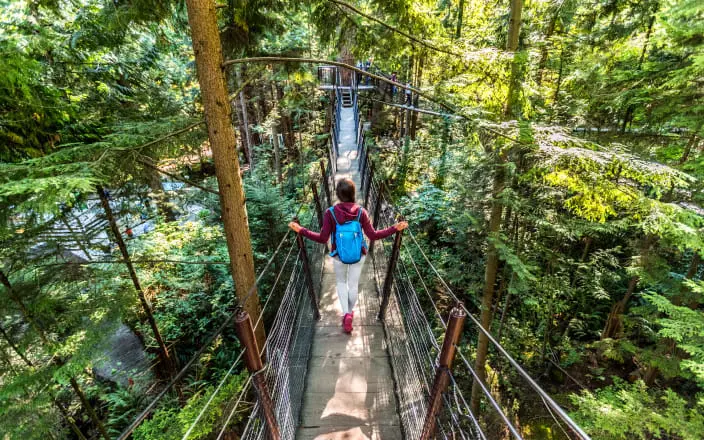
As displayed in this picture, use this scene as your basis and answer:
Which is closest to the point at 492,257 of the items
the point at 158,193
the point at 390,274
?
the point at 390,274

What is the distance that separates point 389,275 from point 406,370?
81 centimetres

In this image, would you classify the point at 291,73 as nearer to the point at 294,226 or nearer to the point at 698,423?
the point at 294,226

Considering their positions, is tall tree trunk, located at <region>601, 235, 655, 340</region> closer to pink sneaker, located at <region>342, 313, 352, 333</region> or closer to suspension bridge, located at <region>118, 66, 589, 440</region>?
suspension bridge, located at <region>118, 66, 589, 440</region>

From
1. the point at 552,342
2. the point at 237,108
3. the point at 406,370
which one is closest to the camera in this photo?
the point at 406,370

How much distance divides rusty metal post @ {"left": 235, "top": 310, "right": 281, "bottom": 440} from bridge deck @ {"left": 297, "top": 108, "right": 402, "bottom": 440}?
27.1 inches

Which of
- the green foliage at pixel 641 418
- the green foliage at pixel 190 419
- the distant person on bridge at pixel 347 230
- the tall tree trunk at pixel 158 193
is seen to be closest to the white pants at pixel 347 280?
the distant person on bridge at pixel 347 230

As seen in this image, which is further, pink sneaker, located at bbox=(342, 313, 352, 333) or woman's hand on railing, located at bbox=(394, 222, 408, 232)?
pink sneaker, located at bbox=(342, 313, 352, 333)

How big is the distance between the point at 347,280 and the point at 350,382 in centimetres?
78

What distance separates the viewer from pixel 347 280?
267 cm

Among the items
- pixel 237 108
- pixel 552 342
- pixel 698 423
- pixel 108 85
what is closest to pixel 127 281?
pixel 108 85

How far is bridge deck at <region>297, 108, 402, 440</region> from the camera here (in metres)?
2.10

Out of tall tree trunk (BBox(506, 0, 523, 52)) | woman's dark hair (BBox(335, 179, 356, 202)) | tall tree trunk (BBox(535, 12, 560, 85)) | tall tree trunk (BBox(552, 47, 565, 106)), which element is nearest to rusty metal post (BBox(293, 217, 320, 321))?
woman's dark hair (BBox(335, 179, 356, 202))

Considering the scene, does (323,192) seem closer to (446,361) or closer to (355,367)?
(355,367)

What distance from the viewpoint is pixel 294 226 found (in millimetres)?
2428
